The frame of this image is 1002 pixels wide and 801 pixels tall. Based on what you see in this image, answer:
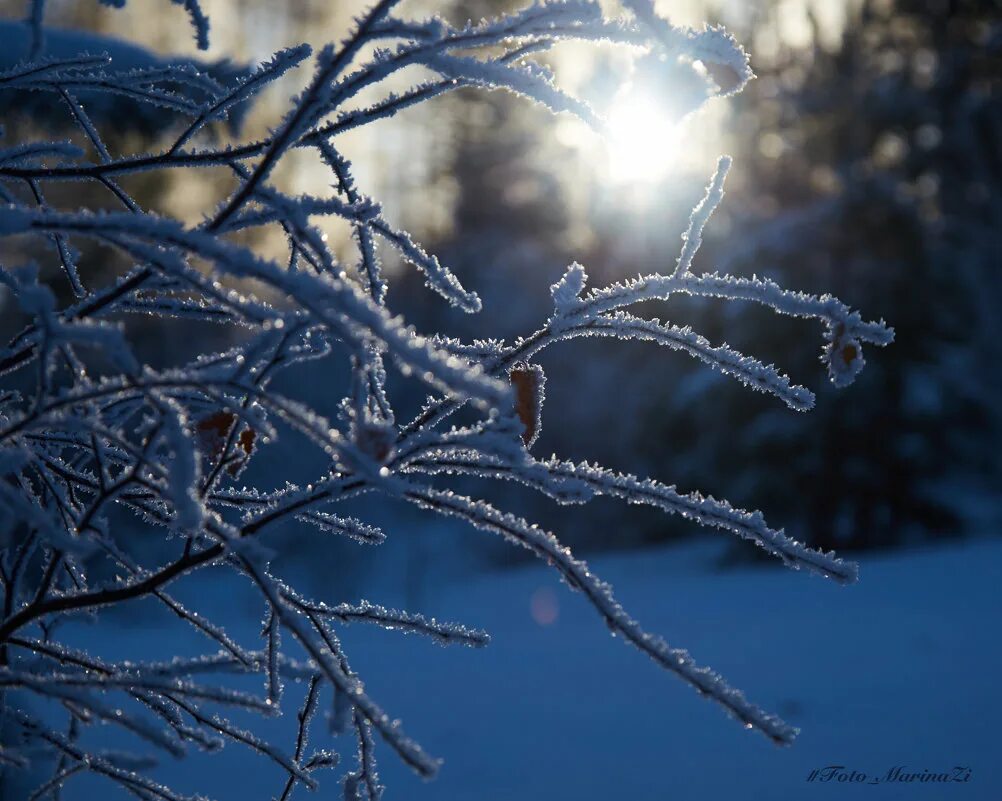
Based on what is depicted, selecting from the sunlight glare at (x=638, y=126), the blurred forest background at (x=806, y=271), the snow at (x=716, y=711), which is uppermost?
the blurred forest background at (x=806, y=271)

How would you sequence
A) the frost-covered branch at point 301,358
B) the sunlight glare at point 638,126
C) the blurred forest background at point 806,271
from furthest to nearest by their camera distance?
the blurred forest background at point 806,271, the sunlight glare at point 638,126, the frost-covered branch at point 301,358

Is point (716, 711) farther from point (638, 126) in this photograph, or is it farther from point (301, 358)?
point (638, 126)

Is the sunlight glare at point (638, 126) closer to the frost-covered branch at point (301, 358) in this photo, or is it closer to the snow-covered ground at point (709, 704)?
the frost-covered branch at point (301, 358)

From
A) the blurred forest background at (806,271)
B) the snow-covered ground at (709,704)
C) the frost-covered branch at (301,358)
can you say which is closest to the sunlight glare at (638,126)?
the frost-covered branch at (301,358)

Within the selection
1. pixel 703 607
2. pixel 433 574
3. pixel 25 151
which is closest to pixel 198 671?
pixel 25 151

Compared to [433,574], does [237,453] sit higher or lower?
lower

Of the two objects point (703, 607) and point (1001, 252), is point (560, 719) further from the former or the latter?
point (1001, 252)
